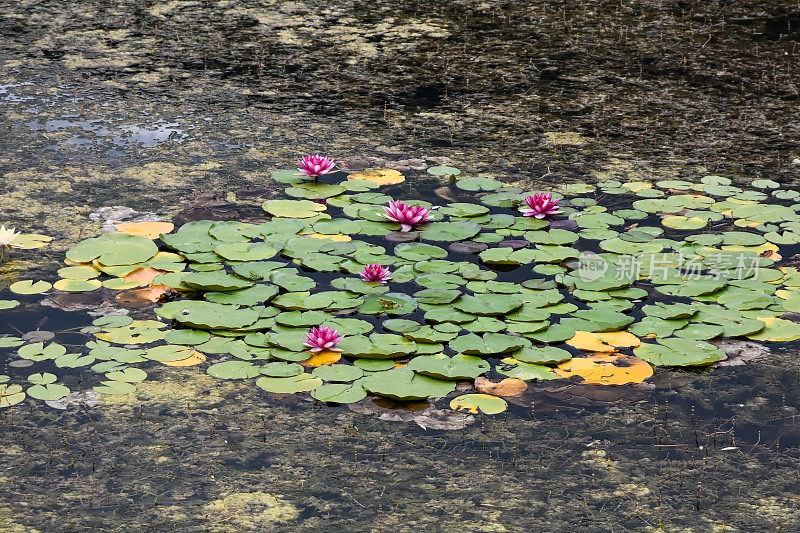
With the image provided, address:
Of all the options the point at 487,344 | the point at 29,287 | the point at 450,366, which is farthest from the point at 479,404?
the point at 29,287

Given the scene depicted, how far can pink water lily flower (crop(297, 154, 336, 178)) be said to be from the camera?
4109 millimetres

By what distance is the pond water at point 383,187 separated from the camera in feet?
7.47

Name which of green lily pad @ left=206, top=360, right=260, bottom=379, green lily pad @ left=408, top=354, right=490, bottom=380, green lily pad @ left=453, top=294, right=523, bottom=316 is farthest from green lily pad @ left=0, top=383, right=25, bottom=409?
green lily pad @ left=453, top=294, right=523, bottom=316

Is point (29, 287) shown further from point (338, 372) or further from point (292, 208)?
point (338, 372)

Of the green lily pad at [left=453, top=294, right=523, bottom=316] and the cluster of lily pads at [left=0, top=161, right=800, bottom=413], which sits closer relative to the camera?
the cluster of lily pads at [left=0, top=161, right=800, bottom=413]

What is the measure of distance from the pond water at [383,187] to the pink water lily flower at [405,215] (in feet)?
0.42

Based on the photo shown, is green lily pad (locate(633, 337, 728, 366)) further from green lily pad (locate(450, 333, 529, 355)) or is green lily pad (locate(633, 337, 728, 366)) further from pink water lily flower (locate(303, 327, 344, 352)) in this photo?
pink water lily flower (locate(303, 327, 344, 352))

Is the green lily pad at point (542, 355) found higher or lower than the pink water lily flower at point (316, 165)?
lower

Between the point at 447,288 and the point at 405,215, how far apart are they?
1.82 feet

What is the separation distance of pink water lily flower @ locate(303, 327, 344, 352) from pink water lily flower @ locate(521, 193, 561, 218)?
130cm

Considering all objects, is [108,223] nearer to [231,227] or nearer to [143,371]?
[231,227]

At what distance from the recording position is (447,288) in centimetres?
324

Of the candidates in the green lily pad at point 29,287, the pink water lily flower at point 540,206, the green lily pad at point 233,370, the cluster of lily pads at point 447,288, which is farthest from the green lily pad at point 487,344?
the green lily pad at point 29,287

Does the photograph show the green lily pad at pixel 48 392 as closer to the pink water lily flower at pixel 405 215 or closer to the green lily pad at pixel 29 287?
the green lily pad at pixel 29 287
